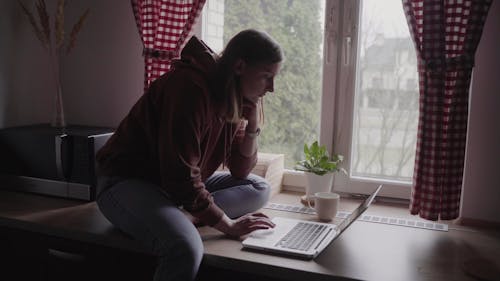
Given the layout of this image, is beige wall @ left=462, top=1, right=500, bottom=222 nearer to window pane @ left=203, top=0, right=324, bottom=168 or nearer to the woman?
window pane @ left=203, top=0, right=324, bottom=168

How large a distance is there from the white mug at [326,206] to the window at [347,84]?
0.35 meters

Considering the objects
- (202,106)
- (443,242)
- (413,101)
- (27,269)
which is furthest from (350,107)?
(27,269)

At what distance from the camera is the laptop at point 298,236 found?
1331mm

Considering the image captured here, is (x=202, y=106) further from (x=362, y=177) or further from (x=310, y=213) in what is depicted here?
(x=362, y=177)

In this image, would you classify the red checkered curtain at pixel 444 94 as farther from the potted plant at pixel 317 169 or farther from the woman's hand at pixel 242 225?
the woman's hand at pixel 242 225

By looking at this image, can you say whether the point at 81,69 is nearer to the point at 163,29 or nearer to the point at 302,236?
the point at 163,29

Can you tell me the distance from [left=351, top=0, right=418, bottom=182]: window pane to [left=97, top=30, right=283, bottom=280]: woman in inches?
22.9

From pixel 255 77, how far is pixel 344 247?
0.54 meters

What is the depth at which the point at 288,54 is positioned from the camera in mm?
2055

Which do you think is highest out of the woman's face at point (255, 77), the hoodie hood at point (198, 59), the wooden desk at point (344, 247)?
the hoodie hood at point (198, 59)

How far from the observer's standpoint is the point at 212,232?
1514 mm

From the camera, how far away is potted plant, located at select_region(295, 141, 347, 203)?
72.6 inches

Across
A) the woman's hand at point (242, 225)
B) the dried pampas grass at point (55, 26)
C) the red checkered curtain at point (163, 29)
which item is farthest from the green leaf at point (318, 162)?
the dried pampas grass at point (55, 26)

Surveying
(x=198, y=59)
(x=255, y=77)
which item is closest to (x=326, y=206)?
(x=255, y=77)
